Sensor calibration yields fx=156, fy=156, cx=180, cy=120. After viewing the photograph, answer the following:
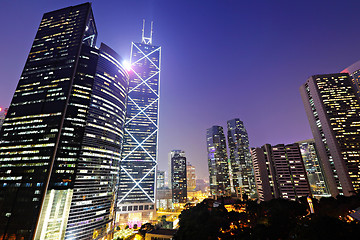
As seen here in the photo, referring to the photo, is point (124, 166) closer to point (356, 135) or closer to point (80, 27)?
point (80, 27)

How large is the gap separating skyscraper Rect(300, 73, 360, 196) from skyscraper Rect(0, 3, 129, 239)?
126426mm

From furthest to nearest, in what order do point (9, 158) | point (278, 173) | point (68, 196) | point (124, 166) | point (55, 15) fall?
point (124, 166), point (278, 173), point (55, 15), point (9, 158), point (68, 196)

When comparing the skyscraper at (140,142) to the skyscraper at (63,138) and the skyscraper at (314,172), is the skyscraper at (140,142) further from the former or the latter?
the skyscraper at (314,172)

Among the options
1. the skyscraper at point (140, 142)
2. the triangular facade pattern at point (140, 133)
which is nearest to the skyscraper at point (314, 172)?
the skyscraper at point (140, 142)

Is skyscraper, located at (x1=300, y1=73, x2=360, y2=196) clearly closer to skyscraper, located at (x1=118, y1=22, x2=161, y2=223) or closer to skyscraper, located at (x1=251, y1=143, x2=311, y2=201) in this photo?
skyscraper, located at (x1=251, y1=143, x2=311, y2=201)

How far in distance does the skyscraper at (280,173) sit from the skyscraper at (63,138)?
104m

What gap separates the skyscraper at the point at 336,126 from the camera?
8606 cm

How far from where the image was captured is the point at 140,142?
→ 140m

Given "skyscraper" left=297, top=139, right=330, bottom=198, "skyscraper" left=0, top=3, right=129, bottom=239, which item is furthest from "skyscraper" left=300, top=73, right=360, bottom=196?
"skyscraper" left=0, top=3, right=129, bottom=239

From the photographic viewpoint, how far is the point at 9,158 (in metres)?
68.1

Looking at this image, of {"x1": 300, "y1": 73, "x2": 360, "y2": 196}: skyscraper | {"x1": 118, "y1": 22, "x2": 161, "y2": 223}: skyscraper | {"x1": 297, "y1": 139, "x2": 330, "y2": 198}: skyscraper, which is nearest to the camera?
{"x1": 300, "y1": 73, "x2": 360, "y2": 196}: skyscraper

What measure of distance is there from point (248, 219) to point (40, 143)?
9044cm

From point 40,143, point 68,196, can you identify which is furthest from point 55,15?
point 68,196

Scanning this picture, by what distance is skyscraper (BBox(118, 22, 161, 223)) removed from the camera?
121725 millimetres
